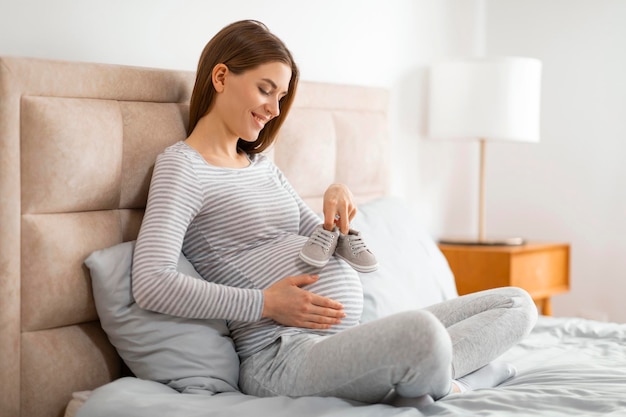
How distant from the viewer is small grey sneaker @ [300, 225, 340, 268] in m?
1.73

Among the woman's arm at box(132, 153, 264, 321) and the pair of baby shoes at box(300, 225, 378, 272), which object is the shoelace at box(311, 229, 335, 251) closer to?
the pair of baby shoes at box(300, 225, 378, 272)

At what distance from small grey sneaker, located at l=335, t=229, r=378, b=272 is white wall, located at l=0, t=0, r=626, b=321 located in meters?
1.13

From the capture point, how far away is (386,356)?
1.43m

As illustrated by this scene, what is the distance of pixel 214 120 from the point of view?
1914mm

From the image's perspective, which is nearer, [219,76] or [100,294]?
[100,294]

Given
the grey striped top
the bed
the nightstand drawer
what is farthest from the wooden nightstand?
the grey striped top

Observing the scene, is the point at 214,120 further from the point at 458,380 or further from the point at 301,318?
the point at 458,380

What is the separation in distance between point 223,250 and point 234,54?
420 millimetres

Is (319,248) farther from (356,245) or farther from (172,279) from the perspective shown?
(172,279)

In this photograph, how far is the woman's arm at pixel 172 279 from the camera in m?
1.63

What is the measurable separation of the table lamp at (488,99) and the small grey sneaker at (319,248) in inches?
60.8

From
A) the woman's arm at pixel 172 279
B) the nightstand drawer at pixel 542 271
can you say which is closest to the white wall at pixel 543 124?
the nightstand drawer at pixel 542 271

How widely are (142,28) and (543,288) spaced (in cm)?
188

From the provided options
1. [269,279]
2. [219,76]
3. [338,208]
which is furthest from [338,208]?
[219,76]
